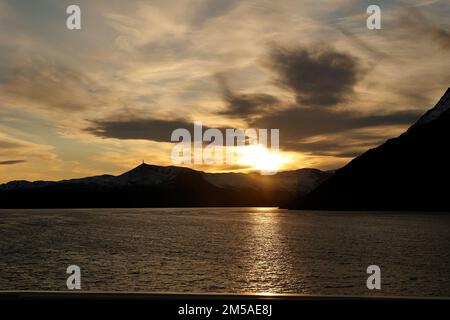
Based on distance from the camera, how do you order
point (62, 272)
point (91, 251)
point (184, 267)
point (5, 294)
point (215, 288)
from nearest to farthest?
point (5, 294), point (215, 288), point (62, 272), point (184, 267), point (91, 251)

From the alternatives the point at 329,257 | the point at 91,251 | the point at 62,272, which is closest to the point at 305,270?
the point at 329,257

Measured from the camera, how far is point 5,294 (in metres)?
6.62

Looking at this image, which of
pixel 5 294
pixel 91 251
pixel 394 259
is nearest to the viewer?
pixel 5 294

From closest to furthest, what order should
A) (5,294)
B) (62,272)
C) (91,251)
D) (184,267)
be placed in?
(5,294) → (62,272) → (184,267) → (91,251)

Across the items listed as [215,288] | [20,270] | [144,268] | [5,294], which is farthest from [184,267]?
[5,294]

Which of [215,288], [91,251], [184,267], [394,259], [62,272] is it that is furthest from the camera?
[91,251]

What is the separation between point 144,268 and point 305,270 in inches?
825

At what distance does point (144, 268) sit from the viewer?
56.1 meters

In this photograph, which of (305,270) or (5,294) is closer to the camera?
(5,294)
